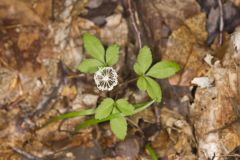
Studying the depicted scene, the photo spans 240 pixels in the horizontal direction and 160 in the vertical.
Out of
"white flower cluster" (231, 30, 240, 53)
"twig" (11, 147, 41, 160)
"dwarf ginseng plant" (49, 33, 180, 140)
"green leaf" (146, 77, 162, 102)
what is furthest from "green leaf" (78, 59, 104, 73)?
"white flower cluster" (231, 30, 240, 53)

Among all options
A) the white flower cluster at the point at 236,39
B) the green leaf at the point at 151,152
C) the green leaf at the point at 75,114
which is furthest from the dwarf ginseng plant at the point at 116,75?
the white flower cluster at the point at 236,39

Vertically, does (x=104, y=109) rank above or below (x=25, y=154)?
above

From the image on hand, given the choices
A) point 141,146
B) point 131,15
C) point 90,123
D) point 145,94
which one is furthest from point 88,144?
point 131,15

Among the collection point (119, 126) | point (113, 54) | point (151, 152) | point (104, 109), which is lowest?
point (151, 152)

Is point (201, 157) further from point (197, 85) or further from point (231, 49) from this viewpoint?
point (231, 49)

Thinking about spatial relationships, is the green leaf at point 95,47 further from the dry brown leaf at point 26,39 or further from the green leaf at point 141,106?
the dry brown leaf at point 26,39

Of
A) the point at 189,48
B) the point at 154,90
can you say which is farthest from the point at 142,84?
the point at 189,48

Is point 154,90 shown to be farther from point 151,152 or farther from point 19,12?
point 19,12
